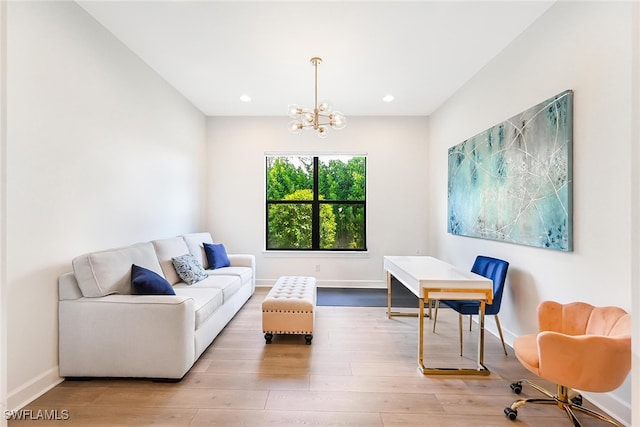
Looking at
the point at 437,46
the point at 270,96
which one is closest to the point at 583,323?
the point at 437,46

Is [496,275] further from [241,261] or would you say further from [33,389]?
[33,389]

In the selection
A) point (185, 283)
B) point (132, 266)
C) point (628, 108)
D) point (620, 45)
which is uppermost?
point (620, 45)

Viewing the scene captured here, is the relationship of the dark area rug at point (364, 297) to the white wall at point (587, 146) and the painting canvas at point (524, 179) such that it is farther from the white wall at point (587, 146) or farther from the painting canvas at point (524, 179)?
the white wall at point (587, 146)

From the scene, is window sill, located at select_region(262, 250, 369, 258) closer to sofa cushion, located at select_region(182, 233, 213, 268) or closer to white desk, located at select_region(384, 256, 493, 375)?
sofa cushion, located at select_region(182, 233, 213, 268)

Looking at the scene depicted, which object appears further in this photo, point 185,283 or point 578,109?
point 185,283

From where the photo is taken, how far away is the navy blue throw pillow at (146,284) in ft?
7.76

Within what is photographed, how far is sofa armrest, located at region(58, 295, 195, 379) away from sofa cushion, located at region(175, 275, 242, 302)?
958 mm

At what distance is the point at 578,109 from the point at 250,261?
3.94 metres

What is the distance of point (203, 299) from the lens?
274 cm

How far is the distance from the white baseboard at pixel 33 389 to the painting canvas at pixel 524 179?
383cm

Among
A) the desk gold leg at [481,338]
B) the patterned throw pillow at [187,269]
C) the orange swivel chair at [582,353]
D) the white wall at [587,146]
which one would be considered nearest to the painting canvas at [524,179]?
the white wall at [587,146]

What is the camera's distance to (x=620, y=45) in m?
1.79

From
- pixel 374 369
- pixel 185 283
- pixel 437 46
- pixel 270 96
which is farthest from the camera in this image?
pixel 270 96

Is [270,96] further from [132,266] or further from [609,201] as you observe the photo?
[609,201]
